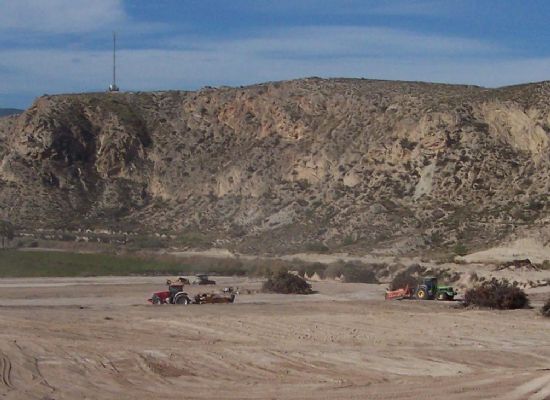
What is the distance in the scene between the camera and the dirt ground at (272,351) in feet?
62.7

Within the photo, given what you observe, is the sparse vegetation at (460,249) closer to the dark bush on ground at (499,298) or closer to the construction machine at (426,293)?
the construction machine at (426,293)

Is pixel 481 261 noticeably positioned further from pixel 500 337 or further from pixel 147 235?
pixel 147 235

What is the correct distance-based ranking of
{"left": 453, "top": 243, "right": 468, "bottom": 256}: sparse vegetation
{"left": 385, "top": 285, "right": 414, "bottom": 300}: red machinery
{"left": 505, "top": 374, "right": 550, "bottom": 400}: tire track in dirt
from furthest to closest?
{"left": 453, "top": 243, "right": 468, "bottom": 256}: sparse vegetation < {"left": 385, "top": 285, "right": 414, "bottom": 300}: red machinery < {"left": 505, "top": 374, "right": 550, "bottom": 400}: tire track in dirt

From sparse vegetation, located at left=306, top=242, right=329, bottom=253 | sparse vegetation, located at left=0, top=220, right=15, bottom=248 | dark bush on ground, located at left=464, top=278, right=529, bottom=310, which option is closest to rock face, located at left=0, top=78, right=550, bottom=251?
sparse vegetation, located at left=306, top=242, right=329, bottom=253

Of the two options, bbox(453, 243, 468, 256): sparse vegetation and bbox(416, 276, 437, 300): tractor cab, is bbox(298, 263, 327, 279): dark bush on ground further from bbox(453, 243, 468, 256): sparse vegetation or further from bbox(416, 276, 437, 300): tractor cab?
bbox(416, 276, 437, 300): tractor cab

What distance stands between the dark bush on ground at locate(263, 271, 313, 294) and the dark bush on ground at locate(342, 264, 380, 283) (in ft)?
24.6

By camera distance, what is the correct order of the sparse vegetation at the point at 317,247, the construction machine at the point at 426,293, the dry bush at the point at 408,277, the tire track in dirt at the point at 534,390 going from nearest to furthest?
the tire track in dirt at the point at 534,390, the construction machine at the point at 426,293, the dry bush at the point at 408,277, the sparse vegetation at the point at 317,247

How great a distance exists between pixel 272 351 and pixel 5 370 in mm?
6453

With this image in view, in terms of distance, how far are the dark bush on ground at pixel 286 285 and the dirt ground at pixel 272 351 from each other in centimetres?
747

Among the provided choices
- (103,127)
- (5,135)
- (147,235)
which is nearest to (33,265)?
(147,235)

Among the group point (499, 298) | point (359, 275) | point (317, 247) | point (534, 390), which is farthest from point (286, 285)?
point (534, 390)

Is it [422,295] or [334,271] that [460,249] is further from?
[422,295]

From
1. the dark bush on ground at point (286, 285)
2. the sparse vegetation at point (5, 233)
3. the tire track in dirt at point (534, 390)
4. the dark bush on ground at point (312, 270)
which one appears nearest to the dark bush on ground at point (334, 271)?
the dark bush on ground at point (312, 270)

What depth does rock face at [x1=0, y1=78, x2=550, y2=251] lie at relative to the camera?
6919 centimetres
